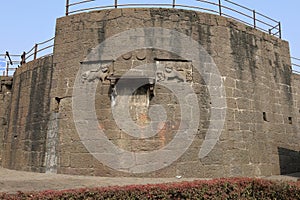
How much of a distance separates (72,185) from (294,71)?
9.29m

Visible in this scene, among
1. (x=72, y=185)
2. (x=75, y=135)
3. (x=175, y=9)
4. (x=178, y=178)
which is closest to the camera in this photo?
(x=72, y=185)

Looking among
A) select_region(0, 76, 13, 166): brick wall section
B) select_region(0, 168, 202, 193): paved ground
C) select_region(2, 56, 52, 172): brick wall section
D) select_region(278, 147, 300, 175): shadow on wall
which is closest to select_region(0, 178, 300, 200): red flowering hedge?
select_region(0, 168, 202, 193): paved ground

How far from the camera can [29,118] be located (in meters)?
9.59

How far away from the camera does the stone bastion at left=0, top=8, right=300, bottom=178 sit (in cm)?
797

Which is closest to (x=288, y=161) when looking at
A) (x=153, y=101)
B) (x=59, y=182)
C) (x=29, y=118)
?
(x=153, y=101)

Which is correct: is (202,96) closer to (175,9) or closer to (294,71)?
(175,9)

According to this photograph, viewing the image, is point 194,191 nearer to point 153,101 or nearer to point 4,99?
point 153,101

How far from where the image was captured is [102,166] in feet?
25.6

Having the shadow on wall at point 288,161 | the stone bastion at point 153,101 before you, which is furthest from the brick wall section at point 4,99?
the shadow on wall at point 288,161

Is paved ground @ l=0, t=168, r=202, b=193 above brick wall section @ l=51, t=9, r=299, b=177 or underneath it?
underneath

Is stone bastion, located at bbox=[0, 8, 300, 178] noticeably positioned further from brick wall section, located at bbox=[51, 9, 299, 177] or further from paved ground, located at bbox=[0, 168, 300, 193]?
paved ground, located at bbox=[0, 168, 300, 193]

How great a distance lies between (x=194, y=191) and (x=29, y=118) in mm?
6361

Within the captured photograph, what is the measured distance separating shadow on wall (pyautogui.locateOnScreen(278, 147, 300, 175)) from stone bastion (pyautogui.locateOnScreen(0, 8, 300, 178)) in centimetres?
3

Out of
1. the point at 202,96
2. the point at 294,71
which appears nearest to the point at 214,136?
the point at 202,96
